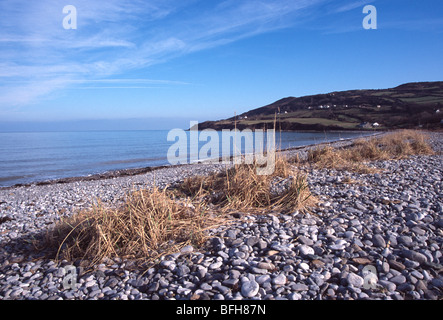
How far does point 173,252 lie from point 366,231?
265 centimetres

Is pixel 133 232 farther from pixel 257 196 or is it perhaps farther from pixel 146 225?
pixel 257 196

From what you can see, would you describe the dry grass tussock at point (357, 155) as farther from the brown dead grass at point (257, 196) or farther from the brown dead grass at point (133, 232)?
the brown dead grass at point (133, 232)

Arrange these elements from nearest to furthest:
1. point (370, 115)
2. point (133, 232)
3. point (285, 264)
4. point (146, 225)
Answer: point (285, 264) < point (133, 232) < point (146, 225) < point (370, 115)

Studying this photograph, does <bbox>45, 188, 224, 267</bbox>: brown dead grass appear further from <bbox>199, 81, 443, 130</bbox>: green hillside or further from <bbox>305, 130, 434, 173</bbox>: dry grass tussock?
<bbox>199, 81, 443, 130</bbox>: green hillside

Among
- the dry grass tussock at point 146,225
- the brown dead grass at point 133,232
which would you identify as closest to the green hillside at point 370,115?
the dry grass tussock at point 146,225

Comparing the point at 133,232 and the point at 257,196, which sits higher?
the point at 257,196

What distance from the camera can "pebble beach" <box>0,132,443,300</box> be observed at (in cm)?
256

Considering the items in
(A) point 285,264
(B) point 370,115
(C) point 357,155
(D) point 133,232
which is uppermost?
(B) point 370,115

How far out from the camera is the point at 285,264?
117 inches

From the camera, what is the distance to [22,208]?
794 centimetres

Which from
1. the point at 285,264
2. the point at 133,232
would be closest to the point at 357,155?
the point at 285,264

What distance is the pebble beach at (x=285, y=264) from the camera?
101 inches

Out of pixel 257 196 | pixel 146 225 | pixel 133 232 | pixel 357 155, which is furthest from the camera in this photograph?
pixel 357 155

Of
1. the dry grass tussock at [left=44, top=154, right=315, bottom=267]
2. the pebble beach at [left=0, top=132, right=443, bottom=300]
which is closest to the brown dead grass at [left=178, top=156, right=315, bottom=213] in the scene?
the dry grass tussock at [left=44, top=154, right=315, bottom=267]
